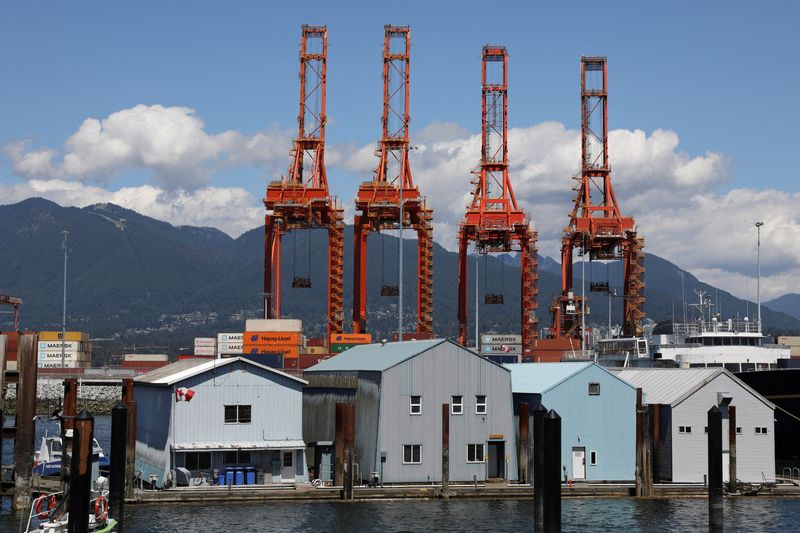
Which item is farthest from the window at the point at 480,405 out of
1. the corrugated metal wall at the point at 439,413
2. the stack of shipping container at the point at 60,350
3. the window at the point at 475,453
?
the stack of shipping container at the point at 60,350

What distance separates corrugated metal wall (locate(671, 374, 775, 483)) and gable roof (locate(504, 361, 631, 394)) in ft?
11.9

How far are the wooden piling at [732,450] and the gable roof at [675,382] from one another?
2339mm

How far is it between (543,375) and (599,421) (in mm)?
4636

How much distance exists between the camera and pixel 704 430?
196 ft

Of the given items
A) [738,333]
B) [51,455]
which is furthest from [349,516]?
[738,333]

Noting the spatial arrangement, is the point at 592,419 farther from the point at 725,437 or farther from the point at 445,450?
the point at 445,450

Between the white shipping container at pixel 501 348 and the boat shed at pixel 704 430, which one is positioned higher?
the white shipping container at pixel 501 348

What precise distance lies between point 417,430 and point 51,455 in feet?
62.5

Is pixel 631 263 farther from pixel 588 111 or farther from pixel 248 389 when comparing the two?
pixel 248 389

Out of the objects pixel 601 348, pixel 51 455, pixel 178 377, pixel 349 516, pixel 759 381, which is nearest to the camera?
pixel 349 516

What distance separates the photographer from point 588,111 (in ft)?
448

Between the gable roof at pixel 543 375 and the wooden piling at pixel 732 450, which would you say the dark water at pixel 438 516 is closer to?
the wooden piling at pixel 732 450

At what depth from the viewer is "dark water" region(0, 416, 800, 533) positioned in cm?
4672

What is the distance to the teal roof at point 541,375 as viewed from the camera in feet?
197
